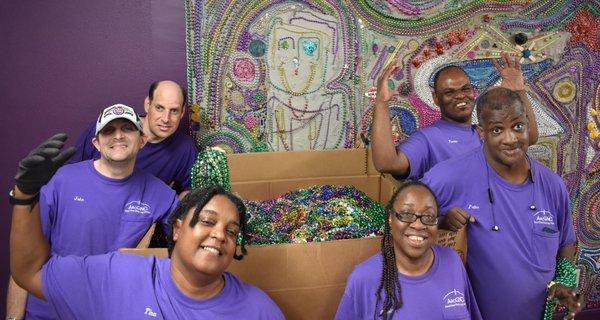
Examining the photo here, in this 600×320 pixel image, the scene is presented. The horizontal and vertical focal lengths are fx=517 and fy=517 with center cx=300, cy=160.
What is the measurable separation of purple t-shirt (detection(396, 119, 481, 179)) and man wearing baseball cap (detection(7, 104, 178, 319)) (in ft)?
3.84

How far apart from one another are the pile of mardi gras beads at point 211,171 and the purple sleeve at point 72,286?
0.78 m

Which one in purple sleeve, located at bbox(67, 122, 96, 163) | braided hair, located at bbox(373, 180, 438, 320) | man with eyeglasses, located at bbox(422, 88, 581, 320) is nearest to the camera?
braided hair, located at bbox(373, 180, 438, 320)

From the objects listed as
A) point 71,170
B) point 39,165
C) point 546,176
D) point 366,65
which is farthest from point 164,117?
point 546,176

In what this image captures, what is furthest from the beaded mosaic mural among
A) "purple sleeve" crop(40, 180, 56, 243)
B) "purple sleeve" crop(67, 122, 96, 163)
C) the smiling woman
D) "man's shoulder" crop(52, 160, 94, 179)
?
the smiling woman

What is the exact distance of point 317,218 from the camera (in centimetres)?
219

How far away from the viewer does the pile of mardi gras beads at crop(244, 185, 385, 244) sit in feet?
6.89

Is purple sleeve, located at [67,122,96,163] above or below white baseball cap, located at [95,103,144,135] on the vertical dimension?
below

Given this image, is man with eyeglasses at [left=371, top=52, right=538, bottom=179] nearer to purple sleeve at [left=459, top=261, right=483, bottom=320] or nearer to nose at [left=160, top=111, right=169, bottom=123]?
purple sleeve at [left=459, top=261, right=483, bottom=320]

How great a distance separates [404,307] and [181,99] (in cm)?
158

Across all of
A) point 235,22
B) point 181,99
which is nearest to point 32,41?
point 181,99

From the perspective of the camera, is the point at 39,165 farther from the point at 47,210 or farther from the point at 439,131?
the point at 439,131

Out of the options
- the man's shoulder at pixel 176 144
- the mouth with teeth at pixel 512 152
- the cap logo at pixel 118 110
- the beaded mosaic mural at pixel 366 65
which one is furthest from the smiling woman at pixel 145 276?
the beaded mosaic mural at pixel 366 65

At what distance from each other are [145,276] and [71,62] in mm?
1772

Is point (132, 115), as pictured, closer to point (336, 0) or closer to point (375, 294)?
point (375, 294)
